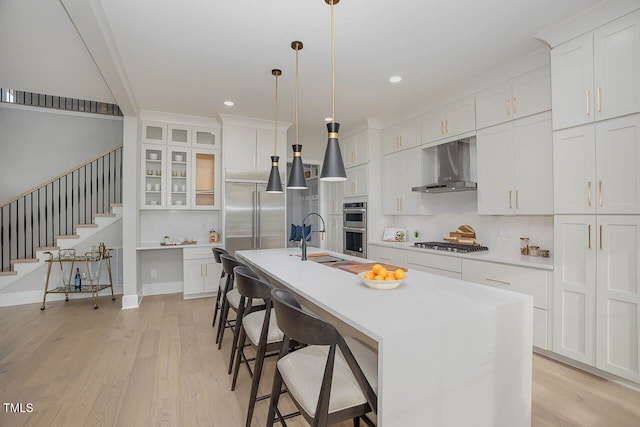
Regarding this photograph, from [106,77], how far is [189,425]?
3162mm

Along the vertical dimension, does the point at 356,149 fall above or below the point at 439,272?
above

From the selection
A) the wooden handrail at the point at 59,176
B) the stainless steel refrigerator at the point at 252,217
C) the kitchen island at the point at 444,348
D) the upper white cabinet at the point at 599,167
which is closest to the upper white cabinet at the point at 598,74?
the upper white cabinet at the point at 599,167

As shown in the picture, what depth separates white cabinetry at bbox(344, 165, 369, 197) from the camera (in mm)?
5129

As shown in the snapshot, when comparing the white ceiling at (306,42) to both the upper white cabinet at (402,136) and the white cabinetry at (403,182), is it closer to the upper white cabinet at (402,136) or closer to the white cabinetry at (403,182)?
the upper white cabinet at (402,136)

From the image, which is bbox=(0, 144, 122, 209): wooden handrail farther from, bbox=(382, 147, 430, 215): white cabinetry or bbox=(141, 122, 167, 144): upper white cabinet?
bbox=(382, 147, 430, 215): white cabinetry

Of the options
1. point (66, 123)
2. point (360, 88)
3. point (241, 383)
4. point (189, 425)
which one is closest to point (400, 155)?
point (360, 88)

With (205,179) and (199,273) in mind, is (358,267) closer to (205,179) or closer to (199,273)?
(199,273)

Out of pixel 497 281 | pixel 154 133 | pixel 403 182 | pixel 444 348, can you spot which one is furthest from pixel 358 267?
pixel 154 133

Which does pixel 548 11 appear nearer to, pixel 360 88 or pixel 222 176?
pixel 360 88

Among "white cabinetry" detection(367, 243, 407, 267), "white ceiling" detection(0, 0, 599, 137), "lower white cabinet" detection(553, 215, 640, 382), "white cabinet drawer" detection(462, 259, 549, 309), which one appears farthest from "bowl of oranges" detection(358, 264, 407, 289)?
"white cabinetry" detection(367, 243, 407, 267)

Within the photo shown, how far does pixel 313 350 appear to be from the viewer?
1.64m

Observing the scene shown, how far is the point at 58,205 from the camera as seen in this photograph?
511 centimetres

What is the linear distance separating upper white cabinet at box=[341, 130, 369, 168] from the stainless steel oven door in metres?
1.12

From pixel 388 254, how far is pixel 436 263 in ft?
2.91
